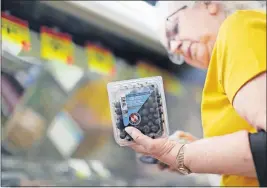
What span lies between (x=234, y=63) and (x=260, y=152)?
0.18 meters

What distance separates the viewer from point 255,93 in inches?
33.4

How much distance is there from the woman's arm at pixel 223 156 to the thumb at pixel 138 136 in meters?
0.09

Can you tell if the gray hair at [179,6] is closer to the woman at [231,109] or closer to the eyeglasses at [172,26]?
the eyeglasses at [172,26]

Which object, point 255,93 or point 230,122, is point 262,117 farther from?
point 230,122

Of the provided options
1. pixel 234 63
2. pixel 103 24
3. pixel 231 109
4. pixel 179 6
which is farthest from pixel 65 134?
pixel 234 63

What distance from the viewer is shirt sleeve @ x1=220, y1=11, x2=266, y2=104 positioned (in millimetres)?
862

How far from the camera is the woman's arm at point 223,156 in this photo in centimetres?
89

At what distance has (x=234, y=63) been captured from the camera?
90cm

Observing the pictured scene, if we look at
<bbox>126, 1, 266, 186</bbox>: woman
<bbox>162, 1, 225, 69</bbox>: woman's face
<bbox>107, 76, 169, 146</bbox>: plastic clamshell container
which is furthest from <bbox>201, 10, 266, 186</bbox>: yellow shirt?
<bbox>162, 1, 225, 69</bbox>: woman's face

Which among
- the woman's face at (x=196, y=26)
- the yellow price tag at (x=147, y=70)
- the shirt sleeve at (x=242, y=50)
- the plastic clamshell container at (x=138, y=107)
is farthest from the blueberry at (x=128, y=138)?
the yellow price tag at (x=147, y=70)

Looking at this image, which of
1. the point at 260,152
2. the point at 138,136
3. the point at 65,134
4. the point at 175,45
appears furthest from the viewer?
the point at 65,134

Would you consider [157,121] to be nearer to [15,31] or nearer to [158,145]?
[158,145]

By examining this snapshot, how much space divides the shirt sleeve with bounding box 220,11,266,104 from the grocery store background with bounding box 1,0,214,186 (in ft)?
2.27

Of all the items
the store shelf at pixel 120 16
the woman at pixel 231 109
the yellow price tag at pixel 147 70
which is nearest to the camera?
the woman at pixel 231 109
